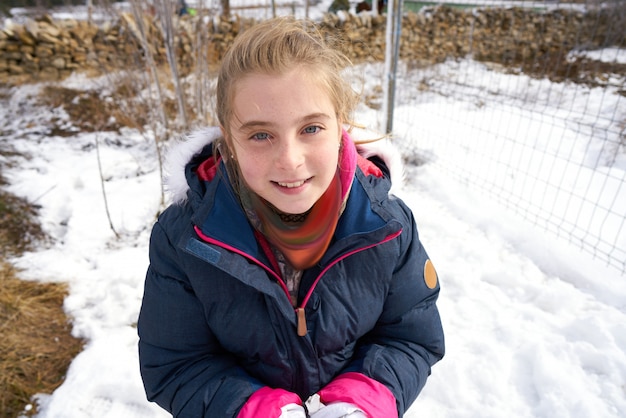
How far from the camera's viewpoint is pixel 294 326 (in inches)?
40.2

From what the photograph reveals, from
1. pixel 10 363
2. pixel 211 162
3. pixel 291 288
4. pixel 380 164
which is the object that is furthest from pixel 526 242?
pixel 10 363

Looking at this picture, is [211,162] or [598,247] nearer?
[211,162]

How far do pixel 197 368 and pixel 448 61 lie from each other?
35.2ft

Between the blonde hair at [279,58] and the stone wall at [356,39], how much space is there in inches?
123

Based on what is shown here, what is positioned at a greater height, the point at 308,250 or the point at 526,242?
the point at 308,250

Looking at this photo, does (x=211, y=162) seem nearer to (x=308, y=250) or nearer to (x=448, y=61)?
(x=308, y=250)

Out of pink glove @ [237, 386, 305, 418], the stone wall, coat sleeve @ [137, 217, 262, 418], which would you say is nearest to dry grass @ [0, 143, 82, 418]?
coat sleeve @ [137, 217, 262, 418]

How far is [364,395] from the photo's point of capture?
988 mm

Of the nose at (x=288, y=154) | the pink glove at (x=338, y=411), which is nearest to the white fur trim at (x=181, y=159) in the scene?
the nose at (x=288, y=154)

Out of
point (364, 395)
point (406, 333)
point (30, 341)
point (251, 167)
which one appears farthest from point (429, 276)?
point (30, 341)

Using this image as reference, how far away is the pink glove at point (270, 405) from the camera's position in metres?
0.93

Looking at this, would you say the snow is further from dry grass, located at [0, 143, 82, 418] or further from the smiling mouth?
the smiling mouth

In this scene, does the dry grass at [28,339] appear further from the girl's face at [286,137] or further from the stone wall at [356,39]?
the stone wall at [356,39]

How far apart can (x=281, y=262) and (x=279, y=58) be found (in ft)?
1.71
